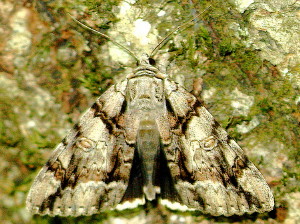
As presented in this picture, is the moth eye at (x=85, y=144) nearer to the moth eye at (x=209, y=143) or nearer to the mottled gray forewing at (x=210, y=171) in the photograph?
the mottled gray forewing at (x=210, y=171)

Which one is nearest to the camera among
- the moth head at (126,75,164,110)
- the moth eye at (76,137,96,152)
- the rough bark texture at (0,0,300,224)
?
the moth eye at (76,137,96,152)

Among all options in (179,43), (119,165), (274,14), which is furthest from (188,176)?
(274,14)

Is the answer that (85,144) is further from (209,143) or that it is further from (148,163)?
(209,143)

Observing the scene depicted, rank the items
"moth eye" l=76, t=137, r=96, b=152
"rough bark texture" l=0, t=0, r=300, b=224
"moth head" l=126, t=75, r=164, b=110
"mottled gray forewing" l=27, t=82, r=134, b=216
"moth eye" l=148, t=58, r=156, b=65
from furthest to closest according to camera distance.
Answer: "moth eye" l=148, t=58, r=156, b=65
"moth head" l=126, t=75, r=164, b=110
"rough bark texture" l=0, t=0, r=300, b=224
"moth eye" l=76, t=137, r=96, b=152
"mottled gray forewing" l=27, t=82, r=134, b=216

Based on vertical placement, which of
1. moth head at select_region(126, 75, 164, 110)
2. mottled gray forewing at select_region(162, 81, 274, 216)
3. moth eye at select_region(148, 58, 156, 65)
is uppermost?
moth eye at select_region(148, 58, 156, 65)

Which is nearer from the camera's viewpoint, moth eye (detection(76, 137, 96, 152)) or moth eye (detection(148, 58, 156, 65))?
moth eye (detection(76, 137, 96, 152))

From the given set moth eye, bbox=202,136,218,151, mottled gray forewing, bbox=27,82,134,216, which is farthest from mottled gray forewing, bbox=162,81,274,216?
mottled gray forewing, bbox=27,82,134,216

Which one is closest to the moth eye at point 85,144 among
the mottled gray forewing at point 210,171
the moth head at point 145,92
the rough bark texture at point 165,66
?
the rough bark texture at point 165,66

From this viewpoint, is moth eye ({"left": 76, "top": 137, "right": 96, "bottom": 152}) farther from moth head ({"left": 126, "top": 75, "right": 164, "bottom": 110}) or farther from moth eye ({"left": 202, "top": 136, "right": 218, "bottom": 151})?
moth eye ({"left": 202, "top": 136, "right": 218, "bottom": 151})

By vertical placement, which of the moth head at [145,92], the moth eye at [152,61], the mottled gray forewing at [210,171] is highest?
the moth eye at [152,61]
